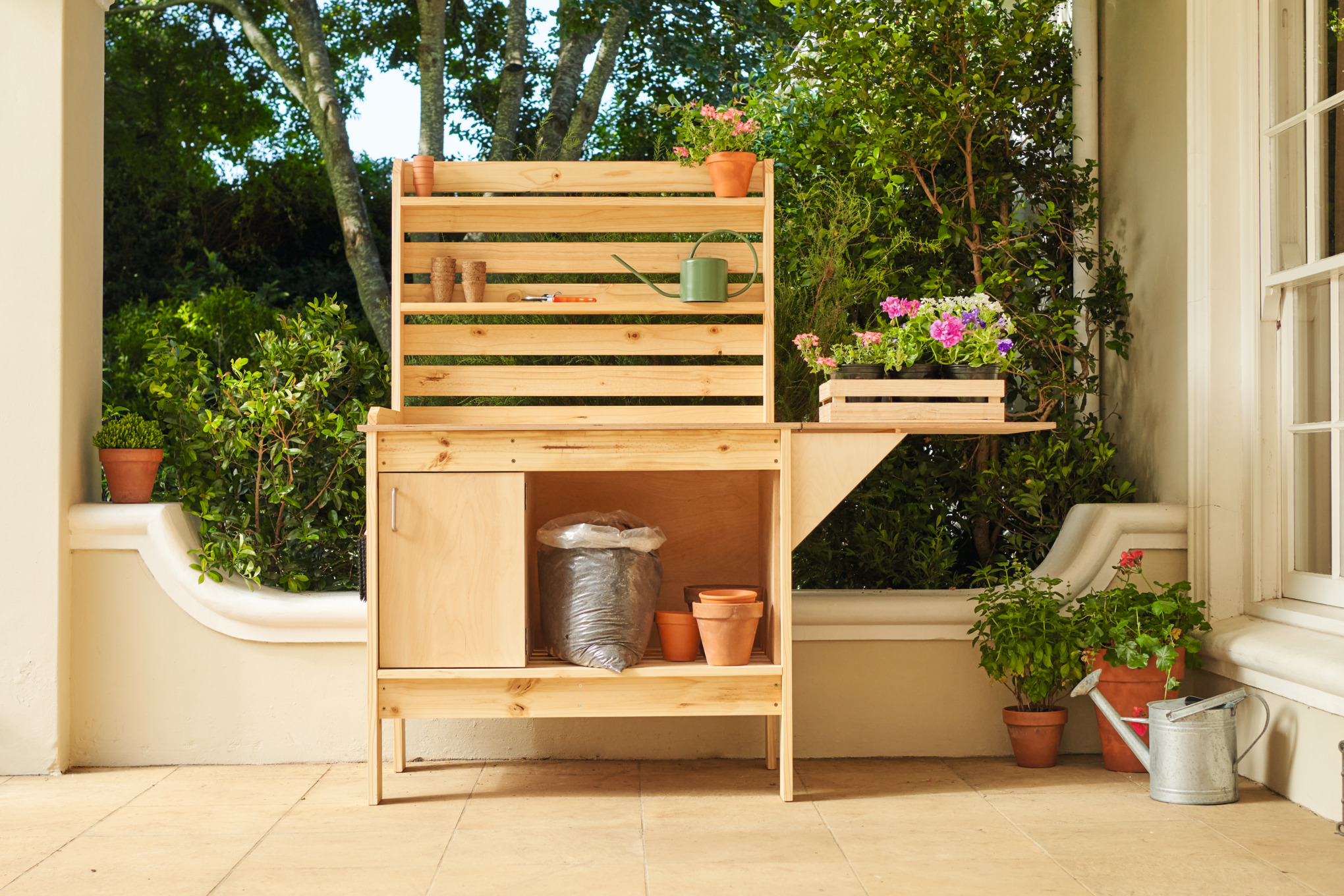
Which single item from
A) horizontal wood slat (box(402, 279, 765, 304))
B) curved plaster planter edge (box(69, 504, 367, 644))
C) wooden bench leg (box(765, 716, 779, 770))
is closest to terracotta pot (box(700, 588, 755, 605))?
wooden bench leg (box(765, 716, 779, 770))

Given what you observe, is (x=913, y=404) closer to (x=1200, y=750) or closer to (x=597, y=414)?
(x=597, y=414)

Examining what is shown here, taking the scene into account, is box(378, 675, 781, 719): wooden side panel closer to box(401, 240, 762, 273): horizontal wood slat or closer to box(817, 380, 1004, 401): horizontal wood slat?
box(817, 380, 1004, 401): horizontal wood slat

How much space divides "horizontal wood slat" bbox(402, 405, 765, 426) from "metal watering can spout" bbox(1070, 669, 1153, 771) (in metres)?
1.25

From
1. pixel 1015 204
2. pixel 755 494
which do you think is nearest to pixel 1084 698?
pixel 755 494

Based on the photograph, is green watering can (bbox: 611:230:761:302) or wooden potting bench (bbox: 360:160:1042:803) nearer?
wooden potting bench (bbox: 360:160:1042:803)

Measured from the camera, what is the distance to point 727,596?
312 cm

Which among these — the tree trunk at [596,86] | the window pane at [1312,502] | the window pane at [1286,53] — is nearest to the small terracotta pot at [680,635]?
the window pane at [1312,502]

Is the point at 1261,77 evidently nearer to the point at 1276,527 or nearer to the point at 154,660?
the point at 1276,527

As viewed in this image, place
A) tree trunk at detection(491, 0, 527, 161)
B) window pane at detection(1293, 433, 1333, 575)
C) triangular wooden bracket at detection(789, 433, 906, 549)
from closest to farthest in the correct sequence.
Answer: triangular wooden bracket at detection(789, 433, 906, 549) → window pane at detection(1293, 433, 1333, 575) → tree trunk at detection(491, 0, 527, 161)

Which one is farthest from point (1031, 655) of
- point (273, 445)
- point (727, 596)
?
point (273, 445)

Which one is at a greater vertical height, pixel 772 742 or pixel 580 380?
pixel 580 380

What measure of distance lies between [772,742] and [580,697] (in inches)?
29.7

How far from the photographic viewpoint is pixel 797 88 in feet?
16.3

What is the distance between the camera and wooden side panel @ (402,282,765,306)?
3381 millimetres
